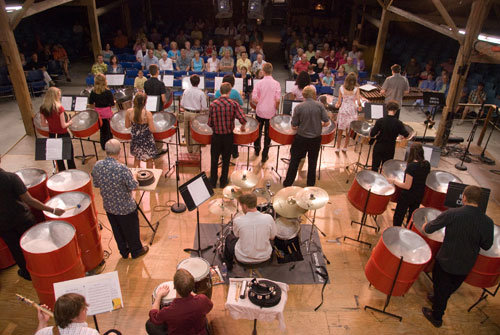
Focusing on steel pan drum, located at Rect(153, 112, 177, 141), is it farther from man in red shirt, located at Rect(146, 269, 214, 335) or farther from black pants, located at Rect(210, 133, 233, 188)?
man in red shirt, located at Rect(146, 269, 214, 335)

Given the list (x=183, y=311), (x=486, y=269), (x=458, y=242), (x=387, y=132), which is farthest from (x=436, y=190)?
(x=183, y=311)

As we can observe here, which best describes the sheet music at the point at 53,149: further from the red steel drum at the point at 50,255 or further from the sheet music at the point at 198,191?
the sheet music at the point at 198,191

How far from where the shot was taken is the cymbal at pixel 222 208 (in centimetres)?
353

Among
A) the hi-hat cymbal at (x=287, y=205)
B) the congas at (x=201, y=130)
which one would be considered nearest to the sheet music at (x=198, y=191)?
the hi-hat cymbal at (x=287, y=205)

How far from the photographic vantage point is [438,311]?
321cm

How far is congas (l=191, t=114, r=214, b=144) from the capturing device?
4789mm

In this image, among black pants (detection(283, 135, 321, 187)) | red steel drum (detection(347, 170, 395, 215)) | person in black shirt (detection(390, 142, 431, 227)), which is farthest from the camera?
black pants (detection(283, 135, 321, 187))

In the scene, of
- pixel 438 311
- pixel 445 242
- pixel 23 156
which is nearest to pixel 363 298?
pixel 438 311

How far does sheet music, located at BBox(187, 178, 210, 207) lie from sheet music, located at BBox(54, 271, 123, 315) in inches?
40.1

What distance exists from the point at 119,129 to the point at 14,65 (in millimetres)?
2623

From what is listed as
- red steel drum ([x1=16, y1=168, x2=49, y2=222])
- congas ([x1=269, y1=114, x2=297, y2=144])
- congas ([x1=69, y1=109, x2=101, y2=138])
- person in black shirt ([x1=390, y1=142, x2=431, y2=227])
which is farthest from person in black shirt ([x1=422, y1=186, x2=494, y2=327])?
congas ([x1=69, y1=109, x2=101, y2=138])

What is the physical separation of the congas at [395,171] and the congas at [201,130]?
2.25m

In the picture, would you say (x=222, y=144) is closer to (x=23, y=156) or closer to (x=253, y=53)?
(x=23, y=156)

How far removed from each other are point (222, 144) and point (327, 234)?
1.75 m
